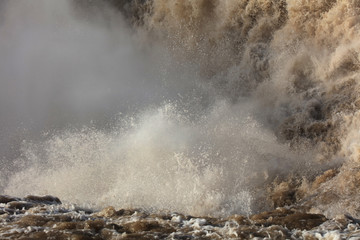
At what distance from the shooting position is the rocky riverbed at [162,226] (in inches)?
152

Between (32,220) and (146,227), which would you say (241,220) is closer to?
(146,227)

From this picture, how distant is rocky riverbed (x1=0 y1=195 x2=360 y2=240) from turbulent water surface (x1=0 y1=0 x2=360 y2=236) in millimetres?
1199

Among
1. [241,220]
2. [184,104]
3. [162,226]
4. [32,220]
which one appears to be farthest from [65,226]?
[184,104]

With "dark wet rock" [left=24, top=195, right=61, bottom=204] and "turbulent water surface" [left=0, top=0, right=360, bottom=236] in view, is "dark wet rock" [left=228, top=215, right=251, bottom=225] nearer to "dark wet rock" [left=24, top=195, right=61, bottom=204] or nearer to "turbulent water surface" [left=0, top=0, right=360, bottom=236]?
"turbulent water surface" [left=0, top=0, right=360, bottom=236]

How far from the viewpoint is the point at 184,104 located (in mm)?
9703

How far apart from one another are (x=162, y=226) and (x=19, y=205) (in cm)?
188

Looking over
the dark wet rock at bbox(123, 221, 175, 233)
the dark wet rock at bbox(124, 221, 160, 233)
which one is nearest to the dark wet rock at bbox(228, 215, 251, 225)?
the dark wet rock at bbox(123, 221, 175, 233)

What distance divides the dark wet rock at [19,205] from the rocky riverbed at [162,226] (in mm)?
152

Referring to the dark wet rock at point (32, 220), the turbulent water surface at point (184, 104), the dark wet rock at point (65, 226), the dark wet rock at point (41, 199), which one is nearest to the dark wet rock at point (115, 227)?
the dark wet rock at point (65, 226)

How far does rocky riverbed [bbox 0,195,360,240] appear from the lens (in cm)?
386

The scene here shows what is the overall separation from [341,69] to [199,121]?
109 inches

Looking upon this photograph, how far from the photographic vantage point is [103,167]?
7.61 m

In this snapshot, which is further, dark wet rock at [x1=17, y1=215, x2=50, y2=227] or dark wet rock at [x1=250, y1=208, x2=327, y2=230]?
dark wet rock at [x1=17, y1=215, x2=50, y2=227]

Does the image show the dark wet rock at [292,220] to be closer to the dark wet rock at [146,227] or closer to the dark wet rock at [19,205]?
the dark wet rock at [146,227]
